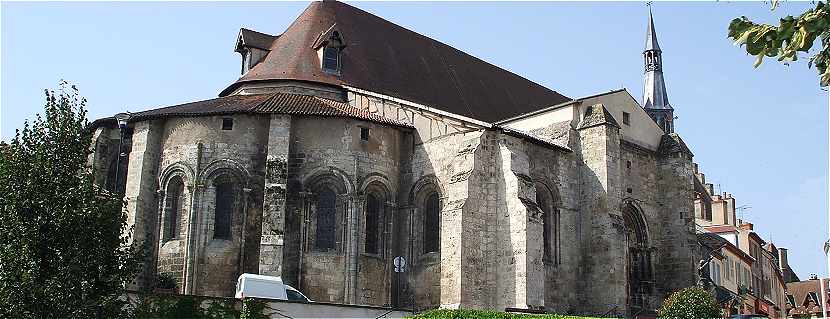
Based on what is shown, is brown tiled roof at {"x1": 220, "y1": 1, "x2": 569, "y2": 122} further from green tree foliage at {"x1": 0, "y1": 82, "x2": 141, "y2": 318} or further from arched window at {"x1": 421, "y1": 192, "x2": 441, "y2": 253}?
green tree foliage at {"x1": 0, "y1": 82, "x2": 141, "y2": 318}

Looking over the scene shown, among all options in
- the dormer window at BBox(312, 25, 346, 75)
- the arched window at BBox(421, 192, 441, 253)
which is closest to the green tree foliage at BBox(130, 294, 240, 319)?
the arched window at BBox(421, 192, 441, 253)

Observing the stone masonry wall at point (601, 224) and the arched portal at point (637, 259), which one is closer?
the stone masonry wall at point (601, 224)

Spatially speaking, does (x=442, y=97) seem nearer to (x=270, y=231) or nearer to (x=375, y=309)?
(x=270, y=231)

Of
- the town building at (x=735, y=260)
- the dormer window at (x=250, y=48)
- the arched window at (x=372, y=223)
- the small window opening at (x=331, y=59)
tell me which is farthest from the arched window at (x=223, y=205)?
the town building at (x=735, y=260)

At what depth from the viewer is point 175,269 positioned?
2872cm

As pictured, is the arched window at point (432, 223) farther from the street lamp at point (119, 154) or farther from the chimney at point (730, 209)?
the chimney at point (730, 209)

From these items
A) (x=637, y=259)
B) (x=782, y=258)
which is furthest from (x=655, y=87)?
(x=637, y=259)

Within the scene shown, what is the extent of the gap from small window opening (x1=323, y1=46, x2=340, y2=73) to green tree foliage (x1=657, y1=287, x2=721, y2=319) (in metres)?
14.8

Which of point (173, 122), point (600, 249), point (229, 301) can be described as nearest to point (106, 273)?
point (229, 301)

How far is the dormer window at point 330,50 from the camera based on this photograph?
113 ft

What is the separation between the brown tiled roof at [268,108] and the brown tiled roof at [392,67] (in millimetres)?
1826

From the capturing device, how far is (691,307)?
2633 cm

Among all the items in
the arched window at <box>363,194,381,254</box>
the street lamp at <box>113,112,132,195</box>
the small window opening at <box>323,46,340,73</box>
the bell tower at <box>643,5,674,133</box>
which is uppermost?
the bell tower at <box>643,5,674,133</box>

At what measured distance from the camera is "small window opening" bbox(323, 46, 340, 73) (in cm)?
3456
